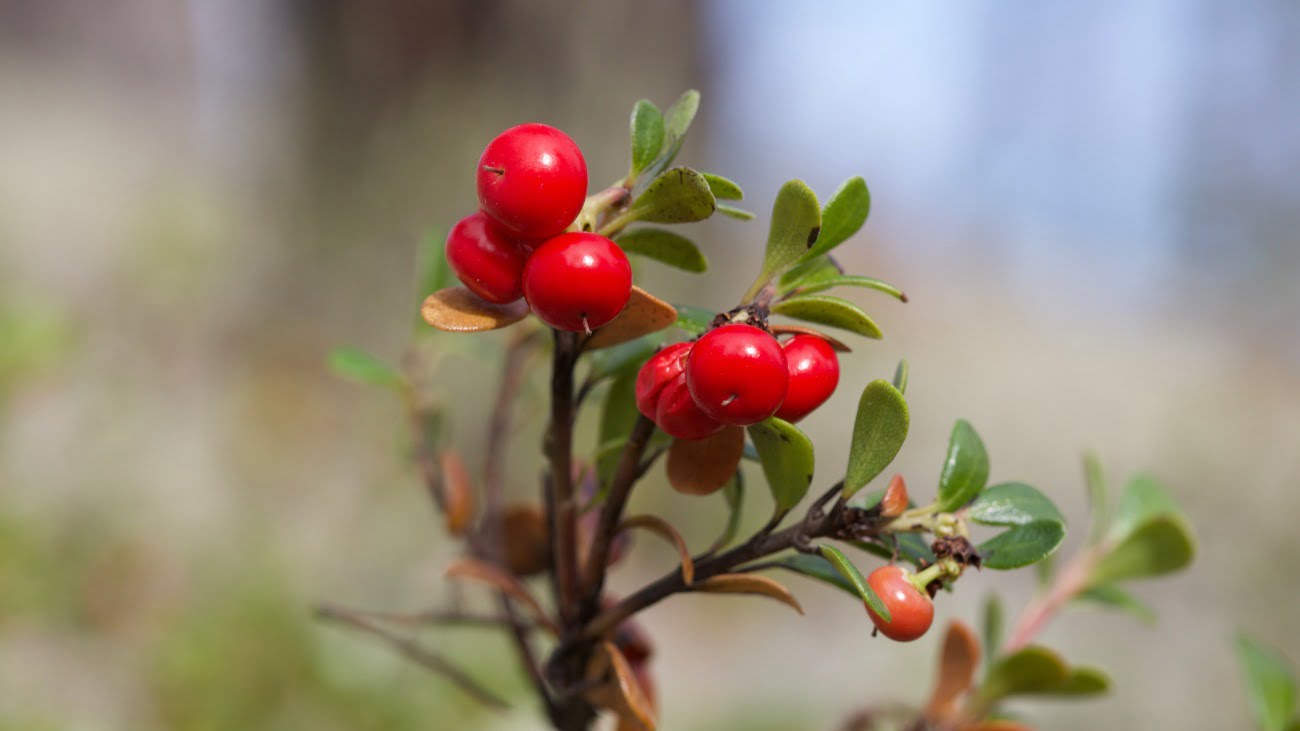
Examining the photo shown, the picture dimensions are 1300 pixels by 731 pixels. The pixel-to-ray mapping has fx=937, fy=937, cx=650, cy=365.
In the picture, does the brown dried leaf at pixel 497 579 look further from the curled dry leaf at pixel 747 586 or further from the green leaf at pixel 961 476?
the green leaf at pixel 961 476

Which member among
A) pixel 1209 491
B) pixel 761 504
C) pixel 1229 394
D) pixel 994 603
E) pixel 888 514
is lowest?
pixel 761 504

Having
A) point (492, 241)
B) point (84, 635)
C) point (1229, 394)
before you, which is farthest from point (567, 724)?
point (1229, 394)

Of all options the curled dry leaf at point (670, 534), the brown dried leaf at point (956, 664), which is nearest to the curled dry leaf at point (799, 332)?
the curled dry leaf at point (670, 534)

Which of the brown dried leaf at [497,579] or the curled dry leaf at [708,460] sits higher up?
the curled dry leaf at [708,460]

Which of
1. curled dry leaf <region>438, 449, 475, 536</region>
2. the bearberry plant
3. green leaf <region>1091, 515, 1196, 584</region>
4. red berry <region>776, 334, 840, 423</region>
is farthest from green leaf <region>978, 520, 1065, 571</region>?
curled dry leaf <region>438, 449, 475, 536</region>

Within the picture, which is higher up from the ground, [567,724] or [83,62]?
[567,724]

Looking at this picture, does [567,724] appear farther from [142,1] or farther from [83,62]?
[142,1]

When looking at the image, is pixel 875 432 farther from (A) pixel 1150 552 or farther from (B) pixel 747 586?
(A) pixel 1150 552
